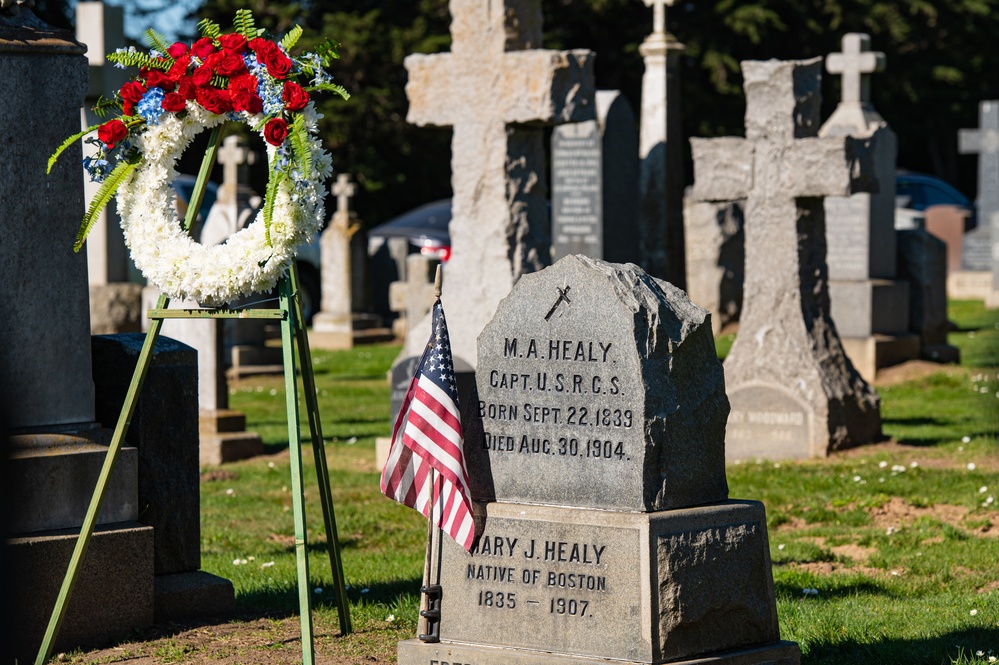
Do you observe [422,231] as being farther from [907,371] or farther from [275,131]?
[275,131]

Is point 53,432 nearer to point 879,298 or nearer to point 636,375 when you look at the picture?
point 636,375

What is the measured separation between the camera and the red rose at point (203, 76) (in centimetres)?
531

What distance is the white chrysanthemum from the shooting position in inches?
204

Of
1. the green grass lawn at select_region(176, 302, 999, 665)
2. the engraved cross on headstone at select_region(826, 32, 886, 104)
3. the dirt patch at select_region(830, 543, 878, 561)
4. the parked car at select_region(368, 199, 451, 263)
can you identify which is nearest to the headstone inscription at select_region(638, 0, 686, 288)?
the engraved cross on headstone at select_region(826, 32, 886, 104)

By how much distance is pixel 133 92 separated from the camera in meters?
5.39

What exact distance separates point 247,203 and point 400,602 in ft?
36.3

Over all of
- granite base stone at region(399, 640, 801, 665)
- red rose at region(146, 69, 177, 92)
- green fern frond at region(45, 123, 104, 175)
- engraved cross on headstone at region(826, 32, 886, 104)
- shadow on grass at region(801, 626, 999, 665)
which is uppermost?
engraved cross on headstone at region(826, 32, 886, 104)

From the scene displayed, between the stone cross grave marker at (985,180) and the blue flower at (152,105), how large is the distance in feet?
66.9

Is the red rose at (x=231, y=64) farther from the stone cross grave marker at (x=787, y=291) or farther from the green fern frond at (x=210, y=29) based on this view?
the stone cross grave marker at (x=787, y=291)

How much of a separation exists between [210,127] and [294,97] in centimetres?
47

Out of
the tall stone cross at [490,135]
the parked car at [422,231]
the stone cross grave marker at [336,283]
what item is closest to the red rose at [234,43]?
the tall stone cross at [490,135]

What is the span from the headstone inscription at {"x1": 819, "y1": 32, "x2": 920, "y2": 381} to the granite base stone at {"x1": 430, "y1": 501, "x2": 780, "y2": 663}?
33.0ft

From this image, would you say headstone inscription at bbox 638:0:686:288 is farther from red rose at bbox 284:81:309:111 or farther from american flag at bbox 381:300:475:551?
american flag at bbox 381:300:475:551

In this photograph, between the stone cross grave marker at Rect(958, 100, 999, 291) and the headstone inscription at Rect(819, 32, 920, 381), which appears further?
the stone cross grave marker at Rect(958, 100, 999, 291)
